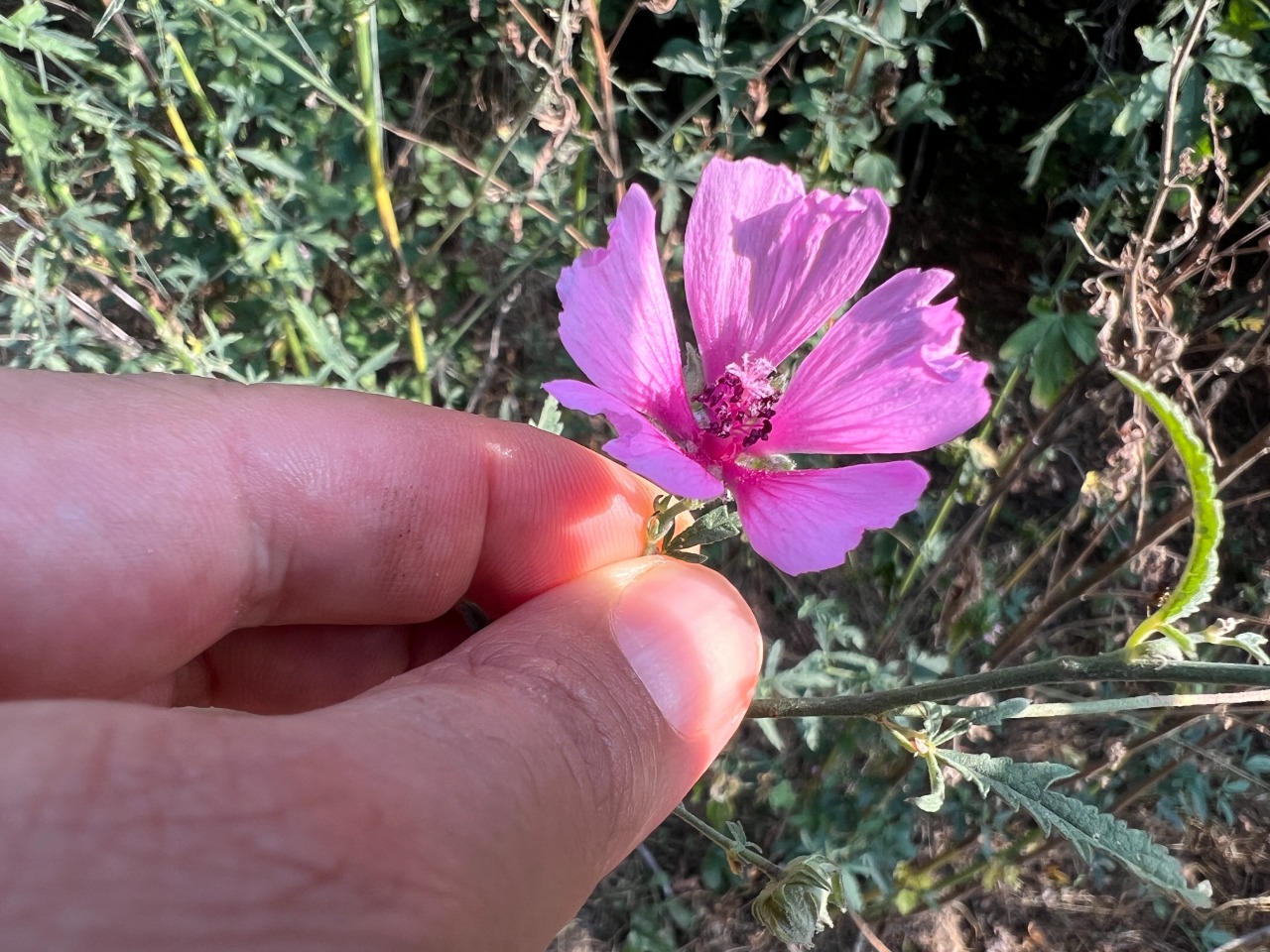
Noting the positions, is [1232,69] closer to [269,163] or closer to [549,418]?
[549,418]

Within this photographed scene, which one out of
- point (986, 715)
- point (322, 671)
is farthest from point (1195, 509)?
point (322, 671)

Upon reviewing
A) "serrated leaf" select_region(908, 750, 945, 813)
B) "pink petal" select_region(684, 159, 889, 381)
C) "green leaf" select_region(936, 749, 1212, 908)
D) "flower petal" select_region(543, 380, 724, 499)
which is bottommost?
"serrated leaf" select_region(908, 750, 945, 813)

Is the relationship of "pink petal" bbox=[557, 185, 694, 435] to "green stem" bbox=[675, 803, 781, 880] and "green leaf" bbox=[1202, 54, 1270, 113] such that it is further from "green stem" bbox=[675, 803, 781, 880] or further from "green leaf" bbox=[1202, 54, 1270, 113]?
"green leaf" bbox=[1202, 54, 1270, 113]

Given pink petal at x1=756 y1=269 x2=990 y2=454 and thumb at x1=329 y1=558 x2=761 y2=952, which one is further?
pink petal at x1=756 y1=269 x2=990 y2=454

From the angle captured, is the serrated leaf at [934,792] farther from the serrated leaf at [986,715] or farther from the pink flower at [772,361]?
the pink flower at [772,361]

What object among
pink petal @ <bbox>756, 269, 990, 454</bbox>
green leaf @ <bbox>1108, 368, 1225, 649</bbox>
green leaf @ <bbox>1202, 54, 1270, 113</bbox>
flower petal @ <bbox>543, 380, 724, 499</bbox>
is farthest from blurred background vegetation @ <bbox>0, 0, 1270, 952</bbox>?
flower petal @ <bbox>543, 380, 724, 499</bbox>
